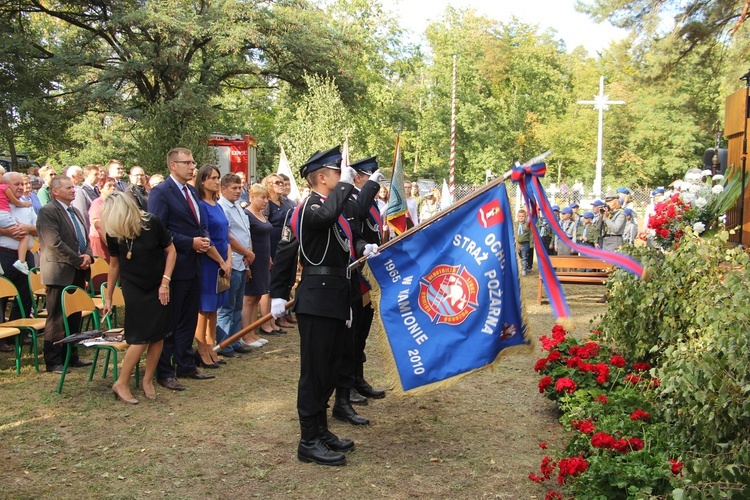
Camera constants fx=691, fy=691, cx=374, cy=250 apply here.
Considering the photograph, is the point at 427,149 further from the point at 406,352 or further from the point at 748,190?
the point at 406,352

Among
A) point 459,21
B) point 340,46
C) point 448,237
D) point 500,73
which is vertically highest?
point 459,21

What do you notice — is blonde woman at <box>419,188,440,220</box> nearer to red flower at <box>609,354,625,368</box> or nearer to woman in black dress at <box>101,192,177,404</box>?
woman in black dress at <box>101,192,177,404</box>

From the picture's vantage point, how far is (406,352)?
4.72 m

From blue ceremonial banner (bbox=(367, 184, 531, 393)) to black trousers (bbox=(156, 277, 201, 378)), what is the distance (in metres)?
2.43

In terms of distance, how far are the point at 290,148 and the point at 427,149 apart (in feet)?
69.8

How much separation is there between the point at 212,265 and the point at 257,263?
1.41 meters

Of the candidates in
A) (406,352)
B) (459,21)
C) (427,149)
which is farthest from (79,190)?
(459,21)

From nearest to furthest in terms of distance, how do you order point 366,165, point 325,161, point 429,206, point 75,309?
point 325,161 → point 366,165 → point 75,309 → point 429,206

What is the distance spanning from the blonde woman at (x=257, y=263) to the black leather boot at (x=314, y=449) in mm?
3672

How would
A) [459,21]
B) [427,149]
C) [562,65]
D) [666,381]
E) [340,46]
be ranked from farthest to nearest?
[562,65], [459,21], [427,149], [340,46], [666,381]

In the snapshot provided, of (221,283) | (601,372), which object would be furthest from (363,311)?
(601,372)

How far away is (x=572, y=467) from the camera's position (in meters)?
3.78

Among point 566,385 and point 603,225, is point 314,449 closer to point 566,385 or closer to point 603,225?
point 566,385

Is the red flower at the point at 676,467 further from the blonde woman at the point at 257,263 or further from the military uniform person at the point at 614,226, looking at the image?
the military uniform person at the point at 614,226
